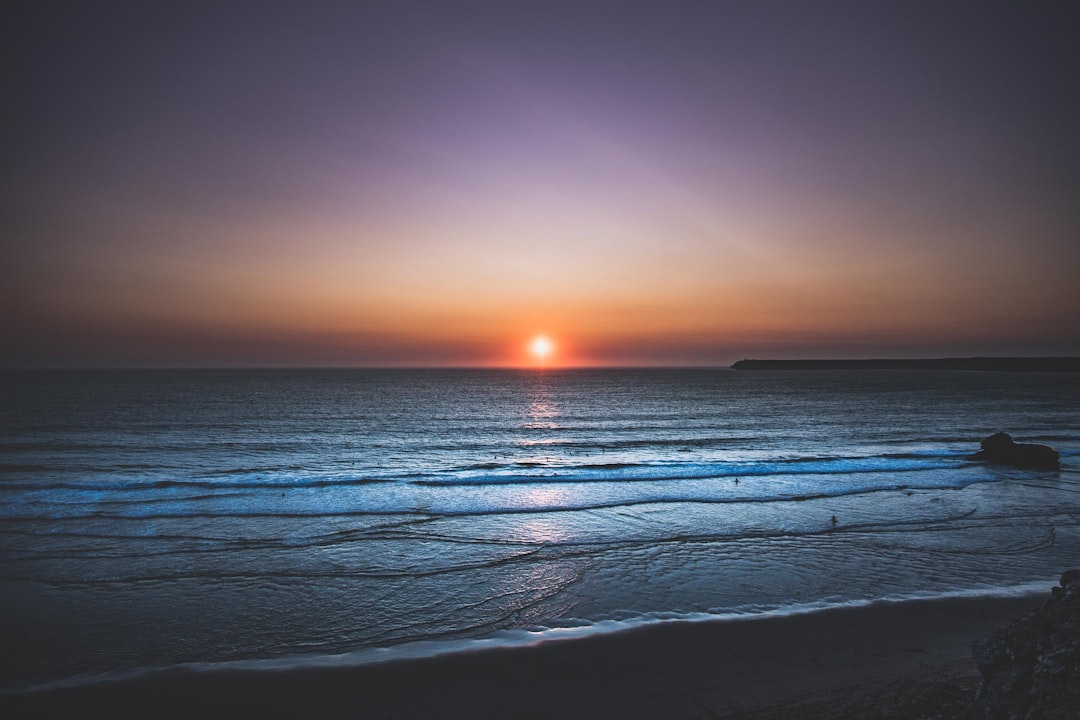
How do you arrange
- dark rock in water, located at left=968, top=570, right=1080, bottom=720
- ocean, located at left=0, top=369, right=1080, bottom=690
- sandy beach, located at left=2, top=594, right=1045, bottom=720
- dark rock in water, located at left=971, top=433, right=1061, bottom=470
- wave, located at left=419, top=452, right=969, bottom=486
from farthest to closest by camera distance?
dark rock in water, located at left=971, top=433, right=1061, bottom=470
wave, located at left=419, top=452, right=969, bottom=486
ocean, located at left=0, top=369, right=1080, bottom=690
sandy beach, located at left=2, top=594, right=1045, bottom=720
dark rock in water, located at left=968, top=570, right=1080, bottom=720

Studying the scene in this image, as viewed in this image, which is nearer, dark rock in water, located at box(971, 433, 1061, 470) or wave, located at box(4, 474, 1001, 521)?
wave, located at box(4, 474, 1001, 521)

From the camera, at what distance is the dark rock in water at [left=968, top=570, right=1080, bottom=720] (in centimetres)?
409

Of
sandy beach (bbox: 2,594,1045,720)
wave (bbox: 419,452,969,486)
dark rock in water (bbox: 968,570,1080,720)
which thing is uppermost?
dark rock in water (bbox: 968,570,1080,720)

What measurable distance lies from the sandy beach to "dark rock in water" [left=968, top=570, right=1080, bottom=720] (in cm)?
125

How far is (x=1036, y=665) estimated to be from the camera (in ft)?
14.5

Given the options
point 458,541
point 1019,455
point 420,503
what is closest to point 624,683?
point 458,541

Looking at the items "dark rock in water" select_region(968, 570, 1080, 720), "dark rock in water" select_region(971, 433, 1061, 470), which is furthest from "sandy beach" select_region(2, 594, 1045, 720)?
"dark rock in water" select_region(971, 433, 1061, 470)

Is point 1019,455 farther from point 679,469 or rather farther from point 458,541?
point 458,541

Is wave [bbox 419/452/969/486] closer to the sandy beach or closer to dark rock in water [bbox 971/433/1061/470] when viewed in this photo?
dark rock in water [bbox 971/433/1061/470]

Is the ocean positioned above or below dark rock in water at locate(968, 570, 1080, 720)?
below

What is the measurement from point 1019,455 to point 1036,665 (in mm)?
27413

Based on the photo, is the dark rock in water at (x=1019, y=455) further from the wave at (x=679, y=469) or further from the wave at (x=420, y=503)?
the wave at (x=420, y=503)

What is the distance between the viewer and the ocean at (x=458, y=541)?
30.4 feet

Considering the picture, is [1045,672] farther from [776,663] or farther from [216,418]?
[216,418]
